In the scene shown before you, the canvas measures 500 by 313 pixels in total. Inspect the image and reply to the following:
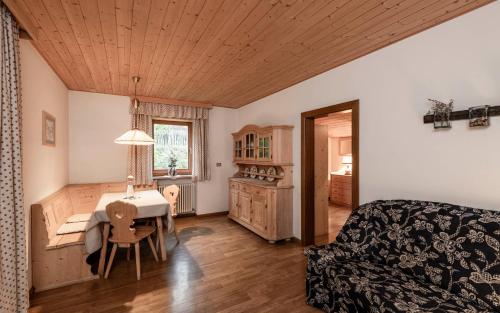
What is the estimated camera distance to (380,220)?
2.14 meters

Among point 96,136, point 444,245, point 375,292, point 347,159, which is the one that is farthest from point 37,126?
point 347,159

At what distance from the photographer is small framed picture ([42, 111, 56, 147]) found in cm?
274

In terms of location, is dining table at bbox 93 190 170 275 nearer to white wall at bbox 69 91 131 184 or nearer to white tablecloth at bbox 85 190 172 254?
white tablecloth at bbox 85 190 172 254

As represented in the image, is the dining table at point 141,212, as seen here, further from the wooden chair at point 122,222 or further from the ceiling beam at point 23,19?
the ceiling beam at point 23,19

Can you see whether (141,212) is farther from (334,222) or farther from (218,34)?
(334,222)

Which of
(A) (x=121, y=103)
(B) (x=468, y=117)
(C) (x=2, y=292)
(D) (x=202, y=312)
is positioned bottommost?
(D) (x=202, y=312)

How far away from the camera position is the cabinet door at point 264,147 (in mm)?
3861

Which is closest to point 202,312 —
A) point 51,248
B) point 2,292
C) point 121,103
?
point 2,292

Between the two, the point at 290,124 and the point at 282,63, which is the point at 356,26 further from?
the point at 290,124

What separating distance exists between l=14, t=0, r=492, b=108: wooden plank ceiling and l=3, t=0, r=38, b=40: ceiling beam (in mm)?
31

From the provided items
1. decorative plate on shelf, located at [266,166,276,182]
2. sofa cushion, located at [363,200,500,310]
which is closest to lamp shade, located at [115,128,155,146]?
decorative plate on shelf, located at [266,166,276,182]

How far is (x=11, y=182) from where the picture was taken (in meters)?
1.80

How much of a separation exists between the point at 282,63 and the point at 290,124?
1186 millimetres

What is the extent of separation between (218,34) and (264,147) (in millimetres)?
2155
